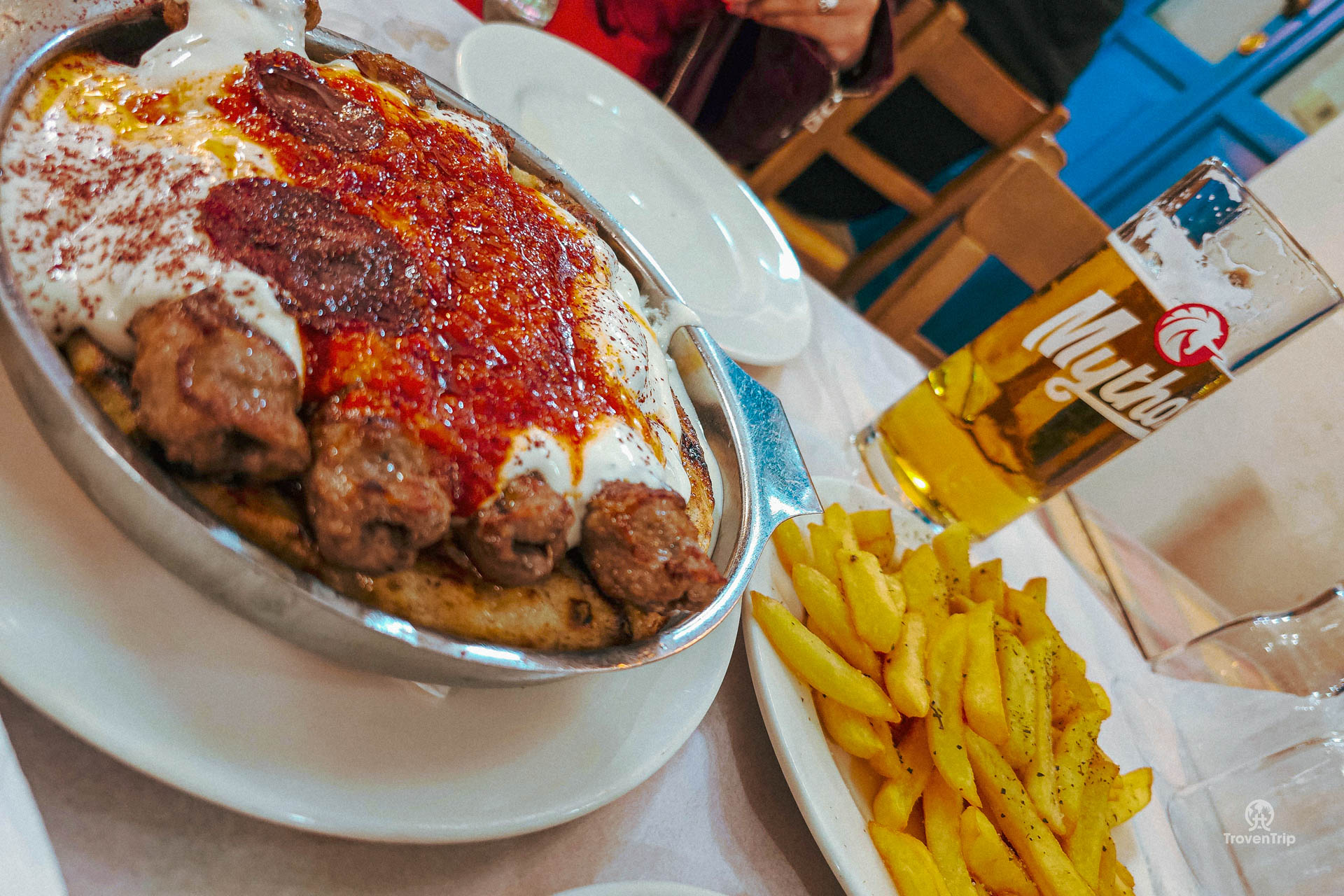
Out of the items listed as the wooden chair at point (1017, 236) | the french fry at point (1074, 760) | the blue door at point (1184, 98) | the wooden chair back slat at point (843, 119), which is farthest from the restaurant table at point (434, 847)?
the blue door at point (1184, 98)

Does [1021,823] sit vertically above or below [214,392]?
below

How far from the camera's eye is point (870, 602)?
4.69ft

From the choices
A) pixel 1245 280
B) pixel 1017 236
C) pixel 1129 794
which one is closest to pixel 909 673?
pixel 1129 794

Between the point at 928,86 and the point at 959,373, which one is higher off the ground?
the point at 928,86

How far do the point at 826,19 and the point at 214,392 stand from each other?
336cm

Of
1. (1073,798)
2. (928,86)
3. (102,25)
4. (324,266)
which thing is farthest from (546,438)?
(928,86)

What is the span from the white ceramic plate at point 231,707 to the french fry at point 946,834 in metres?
0.58

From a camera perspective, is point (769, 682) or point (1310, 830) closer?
point (769, 682)

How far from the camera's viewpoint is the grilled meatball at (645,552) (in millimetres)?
1057

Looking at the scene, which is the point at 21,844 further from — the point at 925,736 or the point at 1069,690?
the point at 1069,690

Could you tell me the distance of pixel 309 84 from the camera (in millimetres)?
1222

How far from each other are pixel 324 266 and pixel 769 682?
96 centimetres

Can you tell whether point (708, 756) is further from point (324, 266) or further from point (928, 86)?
point (928, 86)

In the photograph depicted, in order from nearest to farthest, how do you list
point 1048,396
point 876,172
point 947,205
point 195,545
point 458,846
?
point 195,545 → point 458,846 → point 1048,396 → point 876,172 → point 947,205
